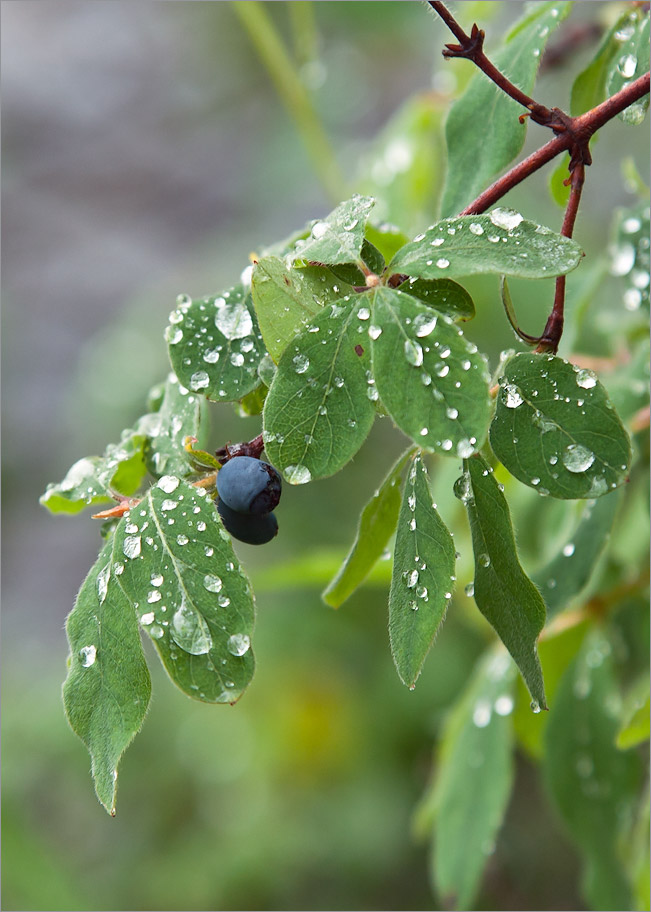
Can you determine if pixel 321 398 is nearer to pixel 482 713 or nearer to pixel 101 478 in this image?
pixel 101 478

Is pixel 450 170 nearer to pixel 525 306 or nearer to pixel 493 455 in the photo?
pixel 493 455

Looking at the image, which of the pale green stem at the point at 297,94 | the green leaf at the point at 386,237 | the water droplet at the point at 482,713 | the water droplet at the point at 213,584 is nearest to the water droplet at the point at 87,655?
the water droplet at the point at 213,584

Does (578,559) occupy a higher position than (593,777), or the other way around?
(578,559)

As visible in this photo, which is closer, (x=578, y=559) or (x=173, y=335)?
(x=173, y=335)

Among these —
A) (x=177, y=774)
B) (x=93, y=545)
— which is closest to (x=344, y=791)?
(x=177, y=774)

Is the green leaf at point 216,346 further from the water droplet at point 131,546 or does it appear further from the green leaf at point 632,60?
the green leaf at point 632,60

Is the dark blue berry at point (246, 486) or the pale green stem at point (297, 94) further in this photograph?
the pale green stem at point (297, 94)

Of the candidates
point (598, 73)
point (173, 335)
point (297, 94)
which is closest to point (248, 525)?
point (173, 335)
